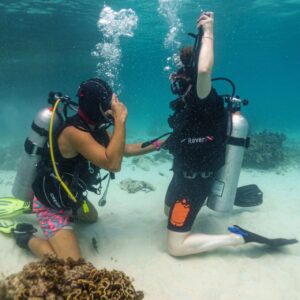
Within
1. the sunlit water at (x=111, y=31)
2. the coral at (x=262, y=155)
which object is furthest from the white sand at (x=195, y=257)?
the sunlit water at (x=111, y=31)

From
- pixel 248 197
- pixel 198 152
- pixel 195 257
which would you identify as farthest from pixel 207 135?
pixel 248 197

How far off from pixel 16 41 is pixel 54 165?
24.6 metres

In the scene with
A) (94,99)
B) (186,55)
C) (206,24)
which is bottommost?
(94,99)

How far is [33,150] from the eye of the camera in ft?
17.9

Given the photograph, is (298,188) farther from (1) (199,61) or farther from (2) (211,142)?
(1) (199,61)

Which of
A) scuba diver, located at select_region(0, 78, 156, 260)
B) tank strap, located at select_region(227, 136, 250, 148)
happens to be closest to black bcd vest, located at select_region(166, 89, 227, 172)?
tank strap, located at select_region(227, 136, 250, 148)

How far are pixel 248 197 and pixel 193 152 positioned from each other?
8.16 feet

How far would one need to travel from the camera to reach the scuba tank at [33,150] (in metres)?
5.30

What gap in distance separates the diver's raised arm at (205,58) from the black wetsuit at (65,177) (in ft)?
6.09

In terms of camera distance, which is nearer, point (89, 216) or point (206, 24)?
point (206, 24)

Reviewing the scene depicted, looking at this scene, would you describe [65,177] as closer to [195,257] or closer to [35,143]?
[35,143]

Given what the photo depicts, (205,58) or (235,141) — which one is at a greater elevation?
(205,58)

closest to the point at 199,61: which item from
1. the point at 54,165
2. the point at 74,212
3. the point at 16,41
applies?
the point at 54,165

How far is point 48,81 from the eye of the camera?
4753cm
